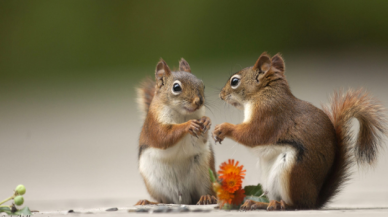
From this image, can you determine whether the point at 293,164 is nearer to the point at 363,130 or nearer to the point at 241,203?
the point at 241,203

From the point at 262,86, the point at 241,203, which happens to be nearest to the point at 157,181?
the point at 241,203

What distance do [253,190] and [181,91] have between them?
565 millimetres

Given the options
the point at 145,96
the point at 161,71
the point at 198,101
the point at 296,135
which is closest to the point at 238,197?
the point at 296,135

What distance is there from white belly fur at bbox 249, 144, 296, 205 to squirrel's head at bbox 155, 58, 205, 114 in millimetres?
391

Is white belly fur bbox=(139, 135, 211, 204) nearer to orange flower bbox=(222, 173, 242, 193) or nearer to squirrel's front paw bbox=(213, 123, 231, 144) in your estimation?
squirrel's front paw bbox=(213, 123, 231, 144)

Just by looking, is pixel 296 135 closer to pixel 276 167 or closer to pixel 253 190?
pixel 276 167

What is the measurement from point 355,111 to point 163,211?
934mm

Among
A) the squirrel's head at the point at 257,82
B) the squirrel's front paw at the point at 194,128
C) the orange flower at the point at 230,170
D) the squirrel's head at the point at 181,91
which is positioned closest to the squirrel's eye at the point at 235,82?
the squirrel's head at the point at 257,82

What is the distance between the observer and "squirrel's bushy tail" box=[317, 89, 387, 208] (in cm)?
203

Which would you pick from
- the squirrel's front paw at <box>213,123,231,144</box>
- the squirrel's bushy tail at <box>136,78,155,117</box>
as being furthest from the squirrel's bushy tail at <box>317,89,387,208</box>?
the squirrel's bushy tail at <box>136,78,155,117</box>

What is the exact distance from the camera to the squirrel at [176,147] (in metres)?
2.18

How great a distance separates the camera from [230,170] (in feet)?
6.20

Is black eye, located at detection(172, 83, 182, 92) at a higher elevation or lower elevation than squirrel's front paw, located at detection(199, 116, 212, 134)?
higher

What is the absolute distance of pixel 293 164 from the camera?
1.85 meters
